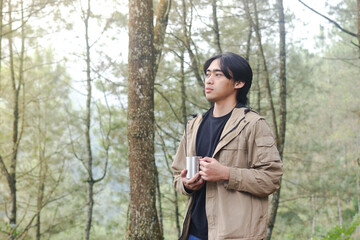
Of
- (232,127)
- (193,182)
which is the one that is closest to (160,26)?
(232,127)

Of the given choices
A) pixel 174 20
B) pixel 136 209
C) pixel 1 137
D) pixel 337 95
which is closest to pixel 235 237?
pixel 136 209

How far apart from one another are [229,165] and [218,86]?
1.43 ft

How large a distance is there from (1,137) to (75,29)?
4.10 meters

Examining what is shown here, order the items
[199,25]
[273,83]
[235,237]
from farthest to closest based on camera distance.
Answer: [273,83], [199,25], [235,237]

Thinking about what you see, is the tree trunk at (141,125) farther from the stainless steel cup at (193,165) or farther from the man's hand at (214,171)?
the man's hand at (214,171)

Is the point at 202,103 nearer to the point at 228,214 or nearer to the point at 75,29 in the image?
the point at 75,29

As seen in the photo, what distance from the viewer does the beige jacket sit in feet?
5.63

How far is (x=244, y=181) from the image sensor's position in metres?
1.72

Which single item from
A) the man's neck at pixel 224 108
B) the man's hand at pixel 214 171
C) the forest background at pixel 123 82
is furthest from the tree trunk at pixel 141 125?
the man's hand at pixel 214 171

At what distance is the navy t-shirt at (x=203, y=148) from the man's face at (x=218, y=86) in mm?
110

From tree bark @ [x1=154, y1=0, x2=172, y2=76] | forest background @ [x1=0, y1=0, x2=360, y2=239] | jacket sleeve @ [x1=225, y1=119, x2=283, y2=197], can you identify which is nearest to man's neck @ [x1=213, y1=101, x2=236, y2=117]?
jacket sleeve @ [x1=225, y1=119, x2=283, y2=197]

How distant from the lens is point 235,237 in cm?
169

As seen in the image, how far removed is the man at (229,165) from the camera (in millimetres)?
1726

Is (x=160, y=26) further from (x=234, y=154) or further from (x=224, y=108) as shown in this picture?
(x=234, y=154)
